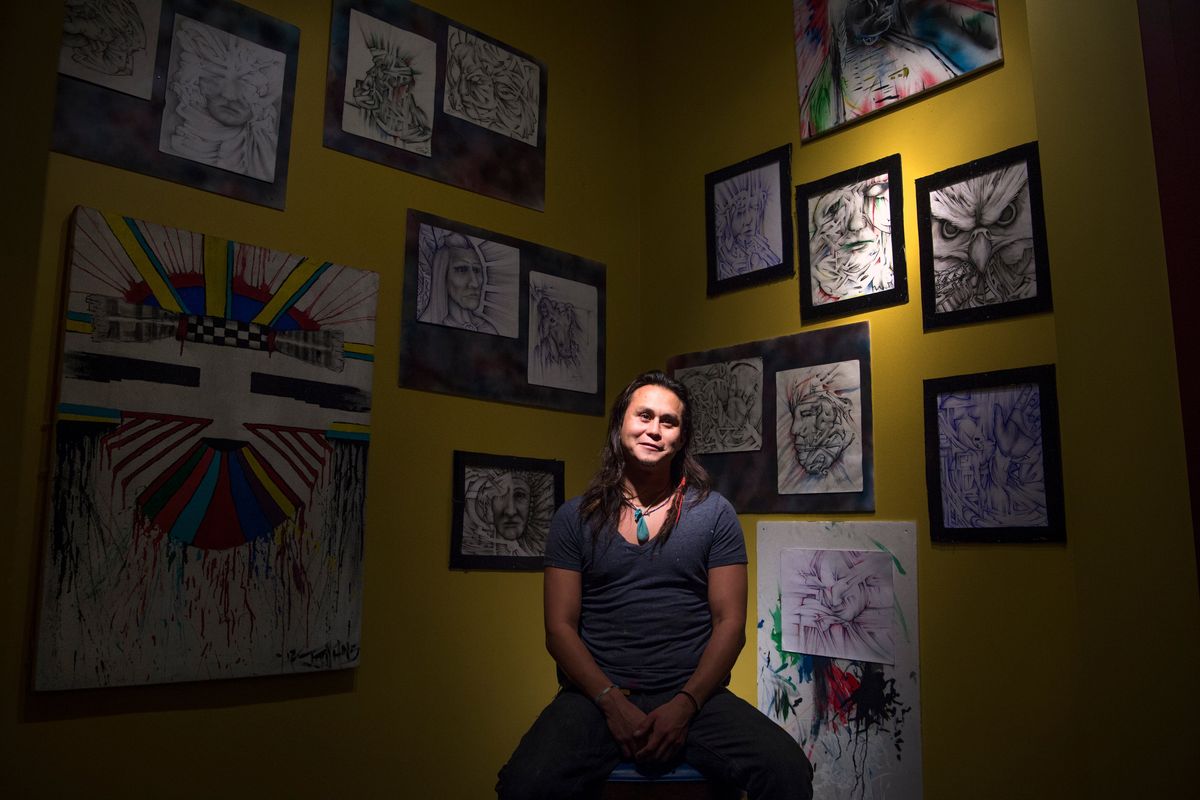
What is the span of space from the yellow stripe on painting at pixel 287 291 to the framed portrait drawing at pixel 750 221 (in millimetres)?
1524

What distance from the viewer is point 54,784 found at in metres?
2.19

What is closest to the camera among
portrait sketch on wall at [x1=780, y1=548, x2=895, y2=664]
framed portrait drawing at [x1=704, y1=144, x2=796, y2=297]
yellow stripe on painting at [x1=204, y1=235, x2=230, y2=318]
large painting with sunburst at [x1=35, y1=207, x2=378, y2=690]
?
large painting with sunburst at [x1=35, y1=207, x2=378, y2=690]

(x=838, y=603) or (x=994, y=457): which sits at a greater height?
(x=994, y=457)

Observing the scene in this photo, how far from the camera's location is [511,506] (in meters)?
3.18

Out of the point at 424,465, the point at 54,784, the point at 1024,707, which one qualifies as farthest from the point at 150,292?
the point at 1024,707

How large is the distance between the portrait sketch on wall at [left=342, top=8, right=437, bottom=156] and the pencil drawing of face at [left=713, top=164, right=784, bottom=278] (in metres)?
1.15

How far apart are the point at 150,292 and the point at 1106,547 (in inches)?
95.5

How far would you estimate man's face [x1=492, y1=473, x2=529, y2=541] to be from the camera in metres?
3.14

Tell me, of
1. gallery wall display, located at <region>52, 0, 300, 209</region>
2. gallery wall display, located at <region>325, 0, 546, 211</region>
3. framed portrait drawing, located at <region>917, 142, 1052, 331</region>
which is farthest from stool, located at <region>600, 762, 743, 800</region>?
gallery wall display, located at <region>325, 0, 546, 211</region>

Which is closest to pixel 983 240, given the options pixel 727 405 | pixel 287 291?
pixel 727 405

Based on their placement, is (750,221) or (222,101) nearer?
(222,101)

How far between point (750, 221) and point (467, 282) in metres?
1.09

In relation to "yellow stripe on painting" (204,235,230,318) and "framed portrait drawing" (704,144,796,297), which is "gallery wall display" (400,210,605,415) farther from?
"yellow stripe on painting" (204,235,230,318)

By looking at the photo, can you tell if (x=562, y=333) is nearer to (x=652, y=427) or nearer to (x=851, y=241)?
(x=652, y=427)
